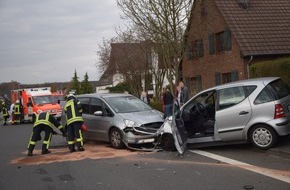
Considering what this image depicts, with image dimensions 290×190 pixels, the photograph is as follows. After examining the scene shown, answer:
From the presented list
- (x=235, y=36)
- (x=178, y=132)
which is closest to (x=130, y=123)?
(x=178, y=132)

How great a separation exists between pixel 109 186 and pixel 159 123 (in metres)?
4.25

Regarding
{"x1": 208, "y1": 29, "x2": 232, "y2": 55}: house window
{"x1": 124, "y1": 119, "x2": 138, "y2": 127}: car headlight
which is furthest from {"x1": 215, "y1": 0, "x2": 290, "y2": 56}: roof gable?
{"x1": 124, "y1": 119, "x2": 138, "y2": 127}: car headlight

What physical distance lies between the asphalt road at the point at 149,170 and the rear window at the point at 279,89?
1350 mm

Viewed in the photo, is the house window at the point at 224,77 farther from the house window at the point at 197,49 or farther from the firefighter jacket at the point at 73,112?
the firefighter jacket at the point at 73,112

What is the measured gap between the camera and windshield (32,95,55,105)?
27.5 m

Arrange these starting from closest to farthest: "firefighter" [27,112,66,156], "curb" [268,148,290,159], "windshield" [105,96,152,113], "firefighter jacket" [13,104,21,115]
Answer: "curb" [268,148,290,159]
"firefighter" [27,112,66,156]
"windshield" [105,96,152,113]
"firefighter jacket" [13,104,21,115]

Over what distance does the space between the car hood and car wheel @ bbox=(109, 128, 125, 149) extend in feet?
1.55

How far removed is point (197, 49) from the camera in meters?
28.1

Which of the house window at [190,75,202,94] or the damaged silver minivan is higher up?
the house window at [190,75,202,94]

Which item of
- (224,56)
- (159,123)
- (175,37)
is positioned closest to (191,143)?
(159,123)

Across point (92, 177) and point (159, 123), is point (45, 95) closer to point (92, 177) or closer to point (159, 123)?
point (159, 123)

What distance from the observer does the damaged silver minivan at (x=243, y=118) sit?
912cm

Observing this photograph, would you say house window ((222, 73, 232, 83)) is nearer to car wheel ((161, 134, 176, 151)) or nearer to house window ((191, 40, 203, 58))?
house window ((191, 40, 203, 58))

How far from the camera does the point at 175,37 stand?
19.6m
